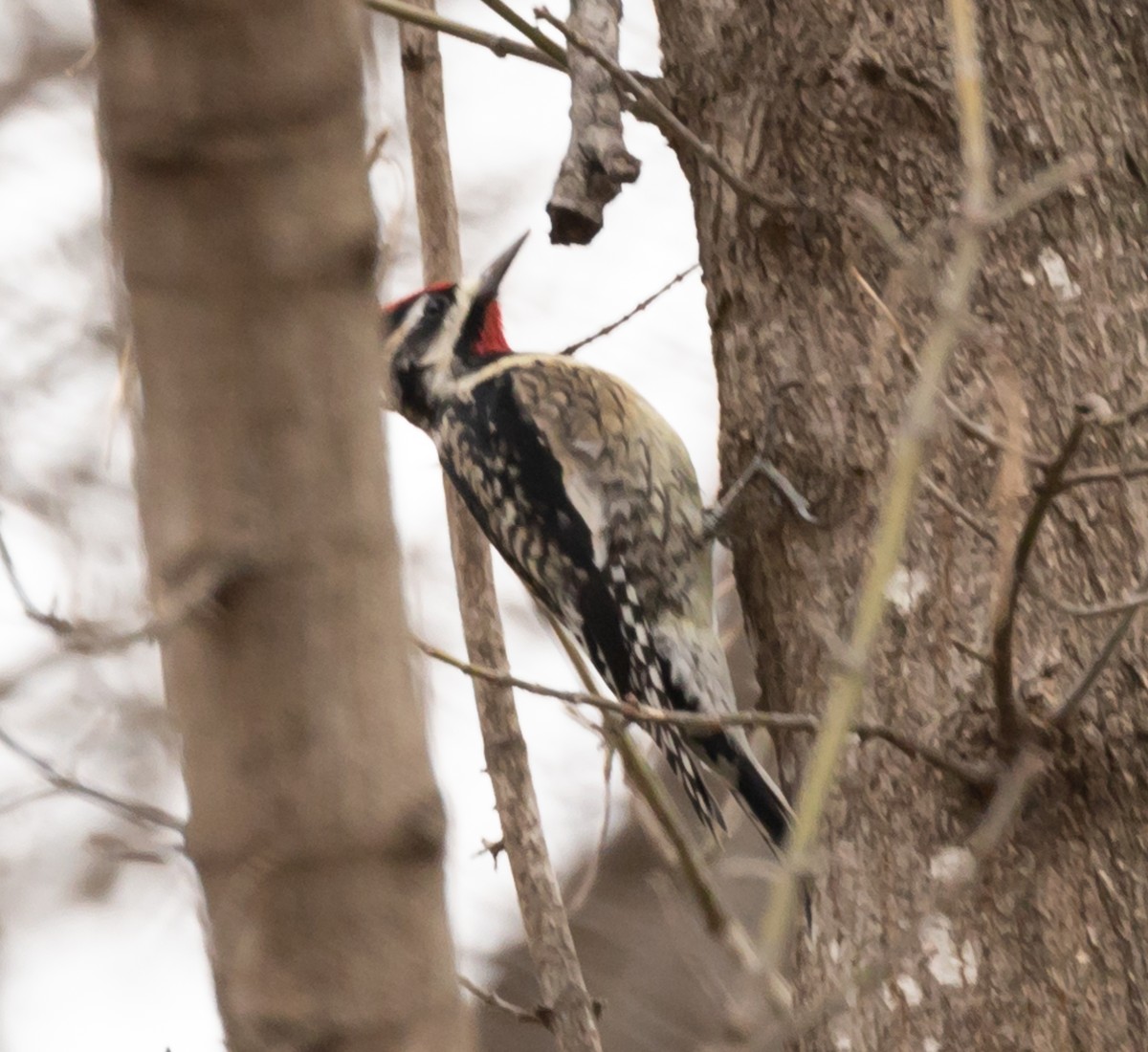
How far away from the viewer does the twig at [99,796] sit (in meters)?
0.90

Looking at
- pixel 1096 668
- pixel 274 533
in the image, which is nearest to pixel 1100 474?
pixel 1096 668

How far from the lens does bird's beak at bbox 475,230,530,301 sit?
150 inches

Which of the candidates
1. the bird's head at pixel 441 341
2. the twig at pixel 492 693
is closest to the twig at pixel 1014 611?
the twig at pixel 492 693

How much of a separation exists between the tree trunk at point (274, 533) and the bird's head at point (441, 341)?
2931 millimetres

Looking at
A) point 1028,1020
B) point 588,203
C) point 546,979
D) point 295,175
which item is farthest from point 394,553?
point 546,979

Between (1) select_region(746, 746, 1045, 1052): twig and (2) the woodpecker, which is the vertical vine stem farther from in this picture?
(2) the woodpecker

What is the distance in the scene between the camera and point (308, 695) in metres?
0.75

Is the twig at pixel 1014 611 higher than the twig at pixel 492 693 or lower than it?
lower

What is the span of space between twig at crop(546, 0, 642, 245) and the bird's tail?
118 cm

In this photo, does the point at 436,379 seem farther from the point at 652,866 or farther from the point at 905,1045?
the point at 905,1045

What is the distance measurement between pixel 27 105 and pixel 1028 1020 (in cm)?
419

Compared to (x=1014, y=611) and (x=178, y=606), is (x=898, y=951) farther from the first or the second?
(x=178, y=606)

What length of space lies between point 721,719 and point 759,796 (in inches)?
50.2

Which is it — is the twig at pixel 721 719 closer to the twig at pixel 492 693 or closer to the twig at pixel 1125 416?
the twig at pixel 1125 416
